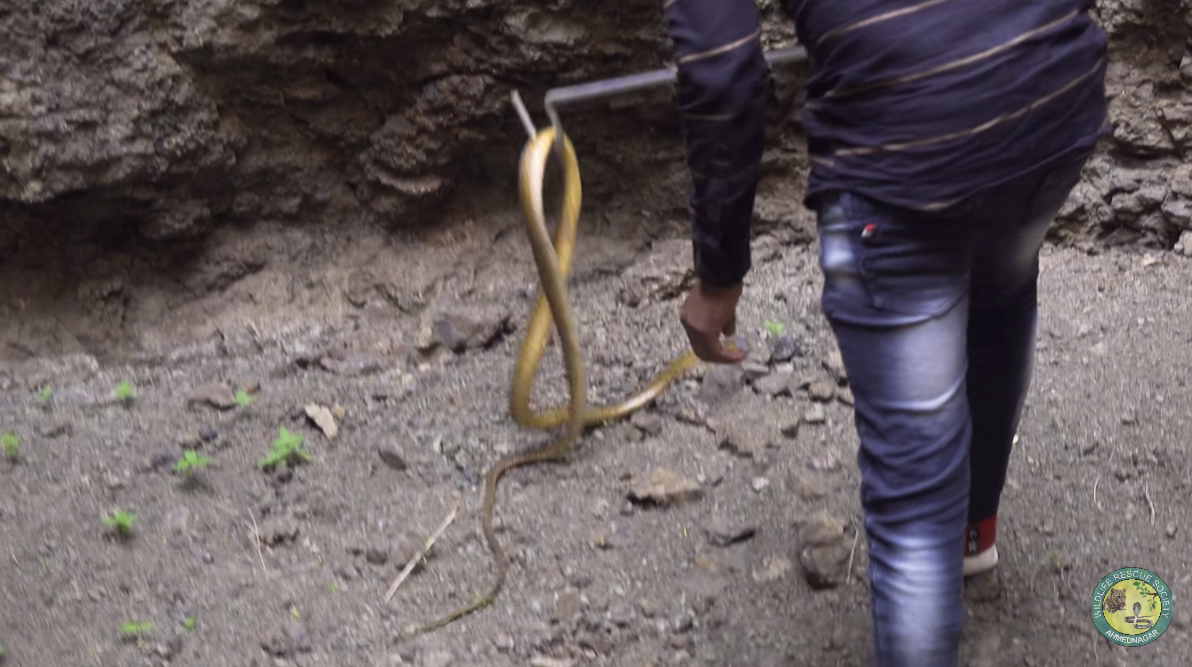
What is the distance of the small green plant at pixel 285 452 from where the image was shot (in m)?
2.41

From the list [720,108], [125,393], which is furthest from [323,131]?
[720,108]

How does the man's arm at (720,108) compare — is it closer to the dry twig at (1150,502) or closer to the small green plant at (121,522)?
the dry twig at (1150,502)

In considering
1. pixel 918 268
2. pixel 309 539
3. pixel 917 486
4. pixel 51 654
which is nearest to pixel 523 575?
pixel 309 539

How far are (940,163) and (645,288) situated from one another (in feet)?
6.40

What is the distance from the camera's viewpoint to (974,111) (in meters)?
1.15

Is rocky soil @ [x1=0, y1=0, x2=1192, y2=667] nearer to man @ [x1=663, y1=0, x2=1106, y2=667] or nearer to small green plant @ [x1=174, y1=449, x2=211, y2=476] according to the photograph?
small green plant @ [x1=174, y1=449, x2=211, y2=476]

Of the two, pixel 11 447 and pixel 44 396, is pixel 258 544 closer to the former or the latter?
pixel 11 447

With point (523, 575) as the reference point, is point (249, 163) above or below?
above

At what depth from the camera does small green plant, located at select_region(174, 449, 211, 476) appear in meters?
2.34

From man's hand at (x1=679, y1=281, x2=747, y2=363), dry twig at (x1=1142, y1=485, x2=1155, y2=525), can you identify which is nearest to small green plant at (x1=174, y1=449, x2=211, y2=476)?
man's hand at (x1=679, y1=281, x2=747, y2=363)

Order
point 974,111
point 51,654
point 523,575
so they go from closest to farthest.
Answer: point 974,111, point 51,654, point 523,575

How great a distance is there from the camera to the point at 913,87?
115 cm

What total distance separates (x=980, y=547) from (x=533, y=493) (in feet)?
3.20

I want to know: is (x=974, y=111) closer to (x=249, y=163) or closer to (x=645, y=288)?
(x=645, y=288)
